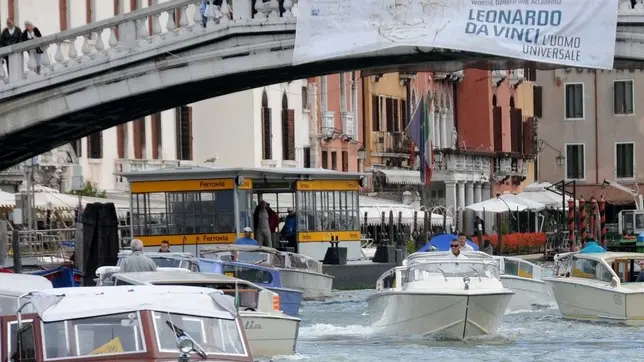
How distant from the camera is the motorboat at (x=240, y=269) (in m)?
27.3

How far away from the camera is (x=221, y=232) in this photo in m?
36.5

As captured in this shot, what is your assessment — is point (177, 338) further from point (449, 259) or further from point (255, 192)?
point (255, 192)

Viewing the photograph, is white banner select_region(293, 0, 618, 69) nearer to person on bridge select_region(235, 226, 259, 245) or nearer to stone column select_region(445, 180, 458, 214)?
person on bridge select_region(235, 226, 259, 245)

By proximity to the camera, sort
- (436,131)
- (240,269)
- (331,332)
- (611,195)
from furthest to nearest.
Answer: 1. (611,195)
2. (436,131)
3. (240,269)
4. (331,332)

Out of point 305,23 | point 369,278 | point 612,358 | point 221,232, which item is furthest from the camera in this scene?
point 369,278

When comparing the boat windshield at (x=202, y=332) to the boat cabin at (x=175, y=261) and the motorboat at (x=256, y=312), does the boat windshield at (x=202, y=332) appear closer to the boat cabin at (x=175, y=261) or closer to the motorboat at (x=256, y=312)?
the motorboat at (x=256, y=312)

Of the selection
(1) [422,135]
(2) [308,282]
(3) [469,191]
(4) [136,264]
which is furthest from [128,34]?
(3) [469,191]

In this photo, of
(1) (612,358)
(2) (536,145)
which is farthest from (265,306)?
(2) (536,145)

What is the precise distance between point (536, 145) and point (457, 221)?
16126mm

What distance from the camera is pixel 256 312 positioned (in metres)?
23.3

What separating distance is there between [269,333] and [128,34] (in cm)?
851

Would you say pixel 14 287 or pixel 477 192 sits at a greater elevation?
pixel 14 287

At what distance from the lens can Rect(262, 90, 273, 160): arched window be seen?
174 ft

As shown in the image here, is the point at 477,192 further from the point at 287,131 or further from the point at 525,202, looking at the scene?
the point at 287,131
